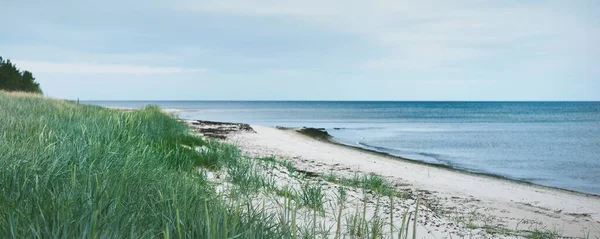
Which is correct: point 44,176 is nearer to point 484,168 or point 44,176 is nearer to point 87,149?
point 87,149

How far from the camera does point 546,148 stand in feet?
81.7

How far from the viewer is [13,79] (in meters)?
39.2

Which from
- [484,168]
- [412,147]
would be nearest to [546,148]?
[412,147]

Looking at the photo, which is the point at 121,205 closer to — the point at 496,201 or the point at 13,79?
the point at 496,201

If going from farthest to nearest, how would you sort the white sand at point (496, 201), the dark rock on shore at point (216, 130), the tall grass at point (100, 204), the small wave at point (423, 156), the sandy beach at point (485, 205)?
the dark rock on shore at point (216, 130)
the small wave at point (423, 156)
the white sand at point (496, 201)
the sandy beach at point (485, 205)
the tall grass at point (100, 204)

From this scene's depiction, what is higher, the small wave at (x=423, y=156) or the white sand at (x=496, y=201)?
the white sand at (x=496, y=201)

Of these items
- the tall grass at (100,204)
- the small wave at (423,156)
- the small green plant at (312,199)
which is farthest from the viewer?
the small wave at (423,156)

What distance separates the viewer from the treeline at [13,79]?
3816cm

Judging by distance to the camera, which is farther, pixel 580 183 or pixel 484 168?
pixel 484 168

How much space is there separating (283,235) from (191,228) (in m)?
0.64

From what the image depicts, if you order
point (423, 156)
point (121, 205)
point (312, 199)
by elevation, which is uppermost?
point (121, 205)

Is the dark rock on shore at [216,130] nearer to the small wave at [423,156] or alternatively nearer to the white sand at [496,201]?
the small wave at [423,156]

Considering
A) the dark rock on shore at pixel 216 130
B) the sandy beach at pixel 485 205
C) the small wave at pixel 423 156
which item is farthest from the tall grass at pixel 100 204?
the dark rock on shore at pixel 216 130

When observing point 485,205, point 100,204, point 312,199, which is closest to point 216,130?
point 485,205
